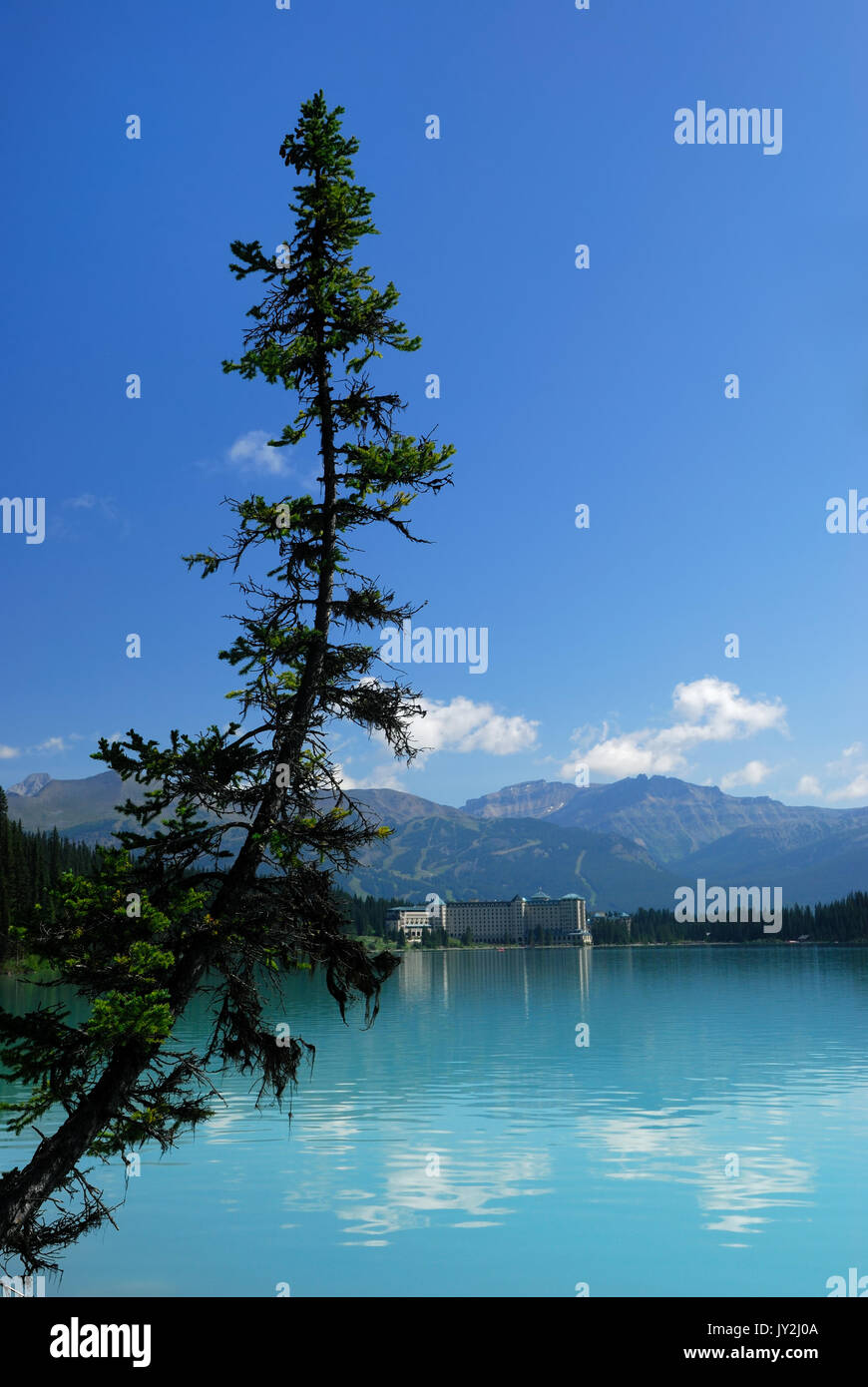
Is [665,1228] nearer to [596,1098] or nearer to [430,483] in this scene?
[596,1098]

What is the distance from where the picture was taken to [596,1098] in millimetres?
44438

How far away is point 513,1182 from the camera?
3047cm

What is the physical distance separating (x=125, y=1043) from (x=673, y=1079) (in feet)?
143

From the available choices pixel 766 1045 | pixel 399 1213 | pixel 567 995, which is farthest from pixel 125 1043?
pixel 567 995

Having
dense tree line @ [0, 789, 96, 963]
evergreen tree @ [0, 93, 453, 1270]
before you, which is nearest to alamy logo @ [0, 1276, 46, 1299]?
evergreen tree @ [0, 93, 453, 1270]

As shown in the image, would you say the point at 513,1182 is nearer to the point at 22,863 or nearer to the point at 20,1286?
the point at 20,1286
